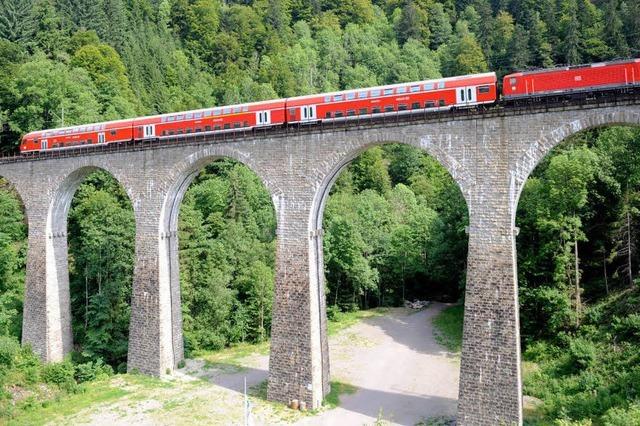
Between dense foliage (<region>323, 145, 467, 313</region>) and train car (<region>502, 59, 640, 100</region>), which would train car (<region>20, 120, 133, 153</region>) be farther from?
train car (<region>502, 59, 640, 100</region>)

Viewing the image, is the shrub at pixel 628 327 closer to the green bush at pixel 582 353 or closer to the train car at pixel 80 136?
the green bush at pixel 582 353

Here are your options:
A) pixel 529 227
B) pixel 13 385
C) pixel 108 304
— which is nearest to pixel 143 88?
pixel 108 304

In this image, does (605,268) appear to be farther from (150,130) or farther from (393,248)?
(150,130)

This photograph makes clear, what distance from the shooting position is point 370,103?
19453mm

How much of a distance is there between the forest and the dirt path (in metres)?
3.74

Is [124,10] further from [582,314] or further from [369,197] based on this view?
[582,314]

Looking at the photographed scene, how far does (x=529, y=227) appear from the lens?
1041 inches

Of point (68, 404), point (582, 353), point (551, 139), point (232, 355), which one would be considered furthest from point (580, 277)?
point (68, 404)

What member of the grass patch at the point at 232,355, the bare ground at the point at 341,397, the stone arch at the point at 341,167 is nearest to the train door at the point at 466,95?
the stone arch at the point at 341,167

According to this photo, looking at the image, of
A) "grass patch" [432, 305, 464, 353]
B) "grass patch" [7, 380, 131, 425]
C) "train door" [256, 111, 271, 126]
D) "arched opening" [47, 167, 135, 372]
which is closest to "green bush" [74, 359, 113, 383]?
"arched opening" [47, 167, 135, 372]

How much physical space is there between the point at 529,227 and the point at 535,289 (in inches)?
140

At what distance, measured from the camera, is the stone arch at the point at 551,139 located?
1512 centimetres

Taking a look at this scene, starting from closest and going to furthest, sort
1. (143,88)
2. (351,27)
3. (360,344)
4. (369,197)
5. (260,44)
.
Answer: (360,344) < (369,197) < (143,88) < (260,44) < (351,27)

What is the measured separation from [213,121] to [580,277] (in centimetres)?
1936
